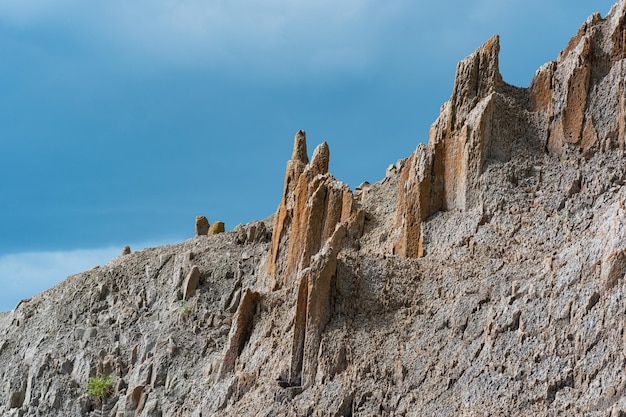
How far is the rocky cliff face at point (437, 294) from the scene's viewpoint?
87.5 feet

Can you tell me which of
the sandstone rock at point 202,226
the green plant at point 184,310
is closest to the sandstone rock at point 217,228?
the sandstone rock at point 202,226

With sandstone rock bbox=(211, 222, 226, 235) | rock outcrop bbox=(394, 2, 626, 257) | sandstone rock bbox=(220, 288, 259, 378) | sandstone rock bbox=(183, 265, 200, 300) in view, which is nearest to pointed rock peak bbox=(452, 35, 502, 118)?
rock outcrop bbox=(394, 2, 626, 257)

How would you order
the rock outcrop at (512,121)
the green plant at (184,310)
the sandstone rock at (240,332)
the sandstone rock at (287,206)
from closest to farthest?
the rock outcrop at (512,121) < the sandstone rock at (240,332) < the sandstone rock at (287,206) < the green plant at (184,310)

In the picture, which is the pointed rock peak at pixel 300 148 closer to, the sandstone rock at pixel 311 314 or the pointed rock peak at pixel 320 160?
the pointed rock peak at pixel 320 160

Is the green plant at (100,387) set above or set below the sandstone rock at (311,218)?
below

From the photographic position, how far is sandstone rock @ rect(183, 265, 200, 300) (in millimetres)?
48562

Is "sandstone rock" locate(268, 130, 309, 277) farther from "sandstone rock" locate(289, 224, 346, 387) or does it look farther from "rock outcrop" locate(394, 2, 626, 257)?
"sandstone rock" locate(289, 224, 346, 387)

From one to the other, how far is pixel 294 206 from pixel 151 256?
515 inches

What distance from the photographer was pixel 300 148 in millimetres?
47812

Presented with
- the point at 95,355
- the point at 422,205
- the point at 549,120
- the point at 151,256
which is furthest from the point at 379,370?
the point at 151,256

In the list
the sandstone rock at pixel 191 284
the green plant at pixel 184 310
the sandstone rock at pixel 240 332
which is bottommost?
the sandstone rock at pixel 240 332

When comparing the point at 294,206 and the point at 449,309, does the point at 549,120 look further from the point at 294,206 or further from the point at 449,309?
the point at 294,206

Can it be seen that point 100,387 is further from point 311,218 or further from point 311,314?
point 311,314

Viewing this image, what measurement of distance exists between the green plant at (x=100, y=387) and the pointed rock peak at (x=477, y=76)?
2010 cm
